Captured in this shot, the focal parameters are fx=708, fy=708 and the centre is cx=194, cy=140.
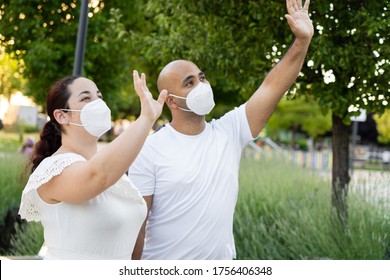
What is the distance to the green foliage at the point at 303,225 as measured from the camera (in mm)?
5934

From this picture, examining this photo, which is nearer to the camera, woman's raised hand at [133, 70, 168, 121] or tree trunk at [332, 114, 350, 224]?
woman's raised hand at [133, 70, 168, 121]

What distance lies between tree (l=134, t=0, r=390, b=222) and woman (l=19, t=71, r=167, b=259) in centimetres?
339

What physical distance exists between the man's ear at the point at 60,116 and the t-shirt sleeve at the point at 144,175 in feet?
1.81

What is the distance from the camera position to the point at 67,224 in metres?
2.47

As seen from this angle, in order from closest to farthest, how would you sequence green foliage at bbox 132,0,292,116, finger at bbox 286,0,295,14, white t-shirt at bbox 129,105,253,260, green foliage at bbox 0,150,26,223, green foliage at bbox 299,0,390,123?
white t-shirt at bbox 129,105,253,260, finger at bbox 286,0,295,14, green foliage at bbox 299,0,390,123, green foliage at bbox 132,0,292,116, green foliage at bbox 0,150,26,223

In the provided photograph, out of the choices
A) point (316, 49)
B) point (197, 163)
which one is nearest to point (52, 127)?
point (197, 163)

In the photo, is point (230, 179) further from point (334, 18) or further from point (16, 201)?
point (16, 201)

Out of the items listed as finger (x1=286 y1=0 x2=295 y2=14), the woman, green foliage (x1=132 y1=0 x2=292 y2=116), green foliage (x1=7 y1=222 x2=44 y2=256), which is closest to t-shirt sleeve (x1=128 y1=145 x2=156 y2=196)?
the woman

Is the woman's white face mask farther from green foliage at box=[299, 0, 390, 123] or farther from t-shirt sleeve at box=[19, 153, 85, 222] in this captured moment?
green foliage at box=[299, 0, 390, 123]

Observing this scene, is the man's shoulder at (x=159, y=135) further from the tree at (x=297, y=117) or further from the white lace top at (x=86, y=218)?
the tree at (x=297, y=117)

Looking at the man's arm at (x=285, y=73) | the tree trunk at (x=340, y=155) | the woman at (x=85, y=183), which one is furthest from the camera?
the tree trunk at (x=340, y=155)

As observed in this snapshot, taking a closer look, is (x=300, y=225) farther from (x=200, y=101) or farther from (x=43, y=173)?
(x=43, y=173)

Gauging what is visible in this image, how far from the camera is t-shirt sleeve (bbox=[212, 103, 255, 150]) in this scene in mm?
3154

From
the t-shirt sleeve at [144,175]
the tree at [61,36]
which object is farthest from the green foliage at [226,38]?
the t-shirt sleeve at [144,175]
